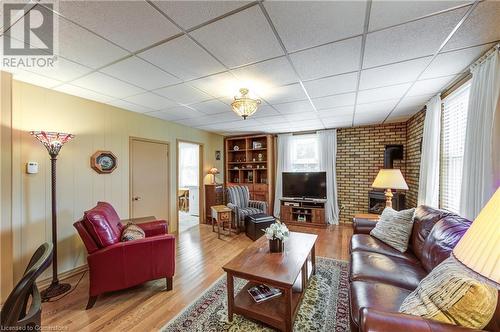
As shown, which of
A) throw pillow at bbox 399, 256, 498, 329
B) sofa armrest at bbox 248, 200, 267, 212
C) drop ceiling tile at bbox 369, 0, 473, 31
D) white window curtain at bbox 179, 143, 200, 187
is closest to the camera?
throw pillow at bbox 399, 256, 498, 329

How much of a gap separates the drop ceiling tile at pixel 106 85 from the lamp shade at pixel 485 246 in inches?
120

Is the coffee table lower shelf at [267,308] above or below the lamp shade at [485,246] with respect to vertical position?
below

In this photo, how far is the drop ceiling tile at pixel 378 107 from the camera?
310cm

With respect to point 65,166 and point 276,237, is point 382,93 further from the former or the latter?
point 65,166

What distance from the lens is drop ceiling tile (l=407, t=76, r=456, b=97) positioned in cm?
233

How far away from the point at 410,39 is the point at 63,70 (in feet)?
10.5

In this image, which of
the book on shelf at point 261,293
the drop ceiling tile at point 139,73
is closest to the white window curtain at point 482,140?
the book on shelf at point 261,293

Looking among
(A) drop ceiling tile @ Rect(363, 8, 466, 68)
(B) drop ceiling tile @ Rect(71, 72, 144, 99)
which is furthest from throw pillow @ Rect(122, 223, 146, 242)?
(A) drop ceiling tile @ Rect(363, 8, 466, 68)

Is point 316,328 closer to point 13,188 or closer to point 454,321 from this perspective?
point 454,321

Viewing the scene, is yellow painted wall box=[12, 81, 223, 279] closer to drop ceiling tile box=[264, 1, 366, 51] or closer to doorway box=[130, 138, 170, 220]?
doorway box=[130, 138, 170, 220]

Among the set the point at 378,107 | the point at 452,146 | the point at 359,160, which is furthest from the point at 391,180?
the point at 359,160

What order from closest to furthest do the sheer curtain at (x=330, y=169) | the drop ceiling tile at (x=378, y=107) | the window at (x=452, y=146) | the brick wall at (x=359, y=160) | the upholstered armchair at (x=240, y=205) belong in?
the window at (x=452, y=146)
the drop ceiling tile at (x=378, y=107)
the upholstered armchair at (x=240, y=205)
the brick wall at (x=359, y=160)
the sheer curtain at (x=330, y=169)

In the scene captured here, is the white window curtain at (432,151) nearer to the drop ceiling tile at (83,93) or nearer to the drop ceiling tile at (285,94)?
the drop ceiling tile at (285,94)

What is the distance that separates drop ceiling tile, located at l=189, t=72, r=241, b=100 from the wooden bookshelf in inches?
116
